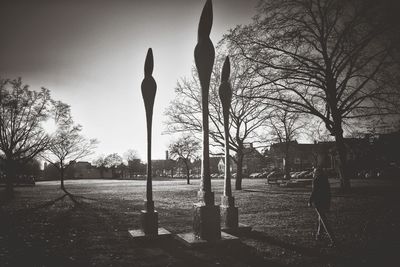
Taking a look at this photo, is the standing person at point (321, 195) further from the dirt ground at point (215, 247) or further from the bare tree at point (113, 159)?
the bare tree at point (113, 159)

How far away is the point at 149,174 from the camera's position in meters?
7.34

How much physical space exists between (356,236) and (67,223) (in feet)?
30.8

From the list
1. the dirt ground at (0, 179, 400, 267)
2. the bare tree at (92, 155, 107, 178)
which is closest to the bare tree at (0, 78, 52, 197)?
the dirt ground at (0, 179, 400, 267)

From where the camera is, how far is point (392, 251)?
5.80 metres

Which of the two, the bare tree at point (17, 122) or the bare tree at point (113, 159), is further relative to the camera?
the bare tree at point (113, 159)

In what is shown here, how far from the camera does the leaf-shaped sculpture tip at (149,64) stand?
746cm

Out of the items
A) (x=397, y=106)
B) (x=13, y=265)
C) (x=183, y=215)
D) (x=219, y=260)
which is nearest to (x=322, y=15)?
(x=397, y=106)

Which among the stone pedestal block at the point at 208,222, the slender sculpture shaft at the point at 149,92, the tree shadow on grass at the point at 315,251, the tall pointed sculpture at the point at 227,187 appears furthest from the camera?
the tall pointed sculpture at the point at 227,187

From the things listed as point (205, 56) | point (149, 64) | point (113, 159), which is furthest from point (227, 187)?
point (113, 159)

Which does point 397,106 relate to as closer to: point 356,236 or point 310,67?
point 310,67

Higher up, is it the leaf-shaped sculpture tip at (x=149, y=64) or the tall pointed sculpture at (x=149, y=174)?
the leaf-shaped sculpture tip at (x=149, y=64)

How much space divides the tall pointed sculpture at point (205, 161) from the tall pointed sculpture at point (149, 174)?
4.62 ft

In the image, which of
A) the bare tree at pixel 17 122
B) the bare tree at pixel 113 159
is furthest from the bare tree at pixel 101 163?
the bare tree at pixel 17 122

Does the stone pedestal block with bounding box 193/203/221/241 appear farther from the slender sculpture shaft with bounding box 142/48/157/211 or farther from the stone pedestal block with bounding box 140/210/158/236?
the slender sculpture shaft with bounding box 142/48/157/211
